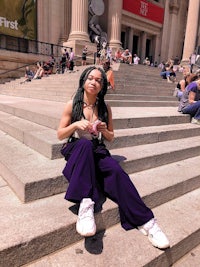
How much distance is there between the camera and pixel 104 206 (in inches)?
98.0

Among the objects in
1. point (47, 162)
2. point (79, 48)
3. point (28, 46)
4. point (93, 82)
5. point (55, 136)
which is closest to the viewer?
point (93, 82)

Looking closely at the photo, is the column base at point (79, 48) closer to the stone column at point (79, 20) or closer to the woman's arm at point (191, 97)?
the stone column at point (79, 20)

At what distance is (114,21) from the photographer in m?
22.1

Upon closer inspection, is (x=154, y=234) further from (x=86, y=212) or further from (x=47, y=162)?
(x=47, y=162)

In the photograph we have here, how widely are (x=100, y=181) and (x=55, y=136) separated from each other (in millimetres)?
1312

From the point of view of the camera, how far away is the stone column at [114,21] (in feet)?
72.0

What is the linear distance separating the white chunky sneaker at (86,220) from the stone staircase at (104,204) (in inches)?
4.3

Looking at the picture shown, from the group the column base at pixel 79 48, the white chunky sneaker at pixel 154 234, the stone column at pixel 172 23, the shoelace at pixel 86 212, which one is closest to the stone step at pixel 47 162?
the shoelace at pixel 86 212

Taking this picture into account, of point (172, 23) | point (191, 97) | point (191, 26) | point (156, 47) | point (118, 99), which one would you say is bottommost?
point (118, 99)

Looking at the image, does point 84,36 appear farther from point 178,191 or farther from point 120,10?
point 178,191

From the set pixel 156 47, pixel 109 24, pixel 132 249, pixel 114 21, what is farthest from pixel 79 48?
pixel 132 249

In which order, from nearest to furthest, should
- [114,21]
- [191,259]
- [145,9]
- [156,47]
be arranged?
1. [191,259]
2. [114,21]
3. [145,9]
4. [156,47]

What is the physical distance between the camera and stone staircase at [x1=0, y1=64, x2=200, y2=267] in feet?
6.70

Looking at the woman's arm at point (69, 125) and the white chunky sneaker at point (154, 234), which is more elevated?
the woman's arm at point (69, 125)
